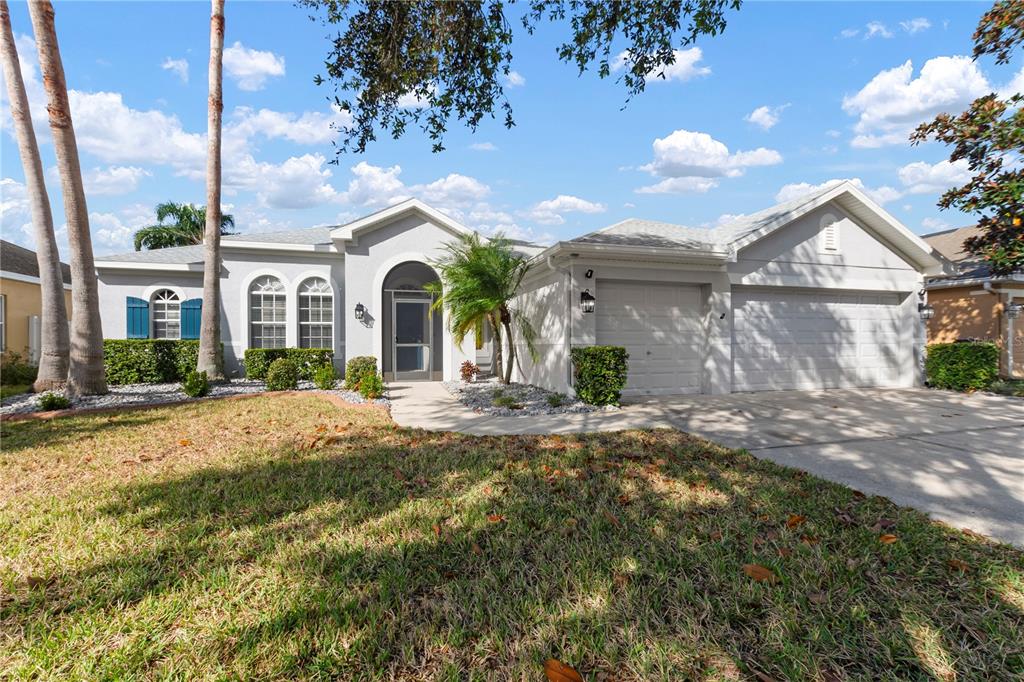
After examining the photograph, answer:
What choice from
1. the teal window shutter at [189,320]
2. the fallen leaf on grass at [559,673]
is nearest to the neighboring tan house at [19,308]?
the teal window shutter at [189,320]

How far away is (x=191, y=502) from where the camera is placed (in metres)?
3.76

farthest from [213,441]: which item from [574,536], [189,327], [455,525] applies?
[189,327]

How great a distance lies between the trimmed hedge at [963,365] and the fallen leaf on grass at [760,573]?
12184 mm

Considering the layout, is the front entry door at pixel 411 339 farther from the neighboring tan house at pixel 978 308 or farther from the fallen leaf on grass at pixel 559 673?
the neighboring tan house at pixel 978 308

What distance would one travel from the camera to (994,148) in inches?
413

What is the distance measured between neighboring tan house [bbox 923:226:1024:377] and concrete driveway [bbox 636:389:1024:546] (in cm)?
564

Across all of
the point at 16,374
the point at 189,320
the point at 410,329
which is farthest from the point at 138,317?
the point at 410,329

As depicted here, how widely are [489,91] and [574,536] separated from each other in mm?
6620

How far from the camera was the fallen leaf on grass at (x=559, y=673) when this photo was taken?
188cm

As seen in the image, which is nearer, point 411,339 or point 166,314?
point 411,339

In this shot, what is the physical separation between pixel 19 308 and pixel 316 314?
10.2 m

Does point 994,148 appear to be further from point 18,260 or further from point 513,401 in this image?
point 18,260

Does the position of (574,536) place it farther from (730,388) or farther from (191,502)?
(730,388)

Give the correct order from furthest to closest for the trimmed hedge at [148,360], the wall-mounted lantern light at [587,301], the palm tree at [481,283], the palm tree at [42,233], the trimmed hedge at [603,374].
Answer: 1. the trimmed hedge at [148,360]
2. the palm tree at [481,283]
3. the palm tree at [42,233]
4. the wall-mounted lantern light at [587,301]
5. the trimmed hedge at [603,374]
